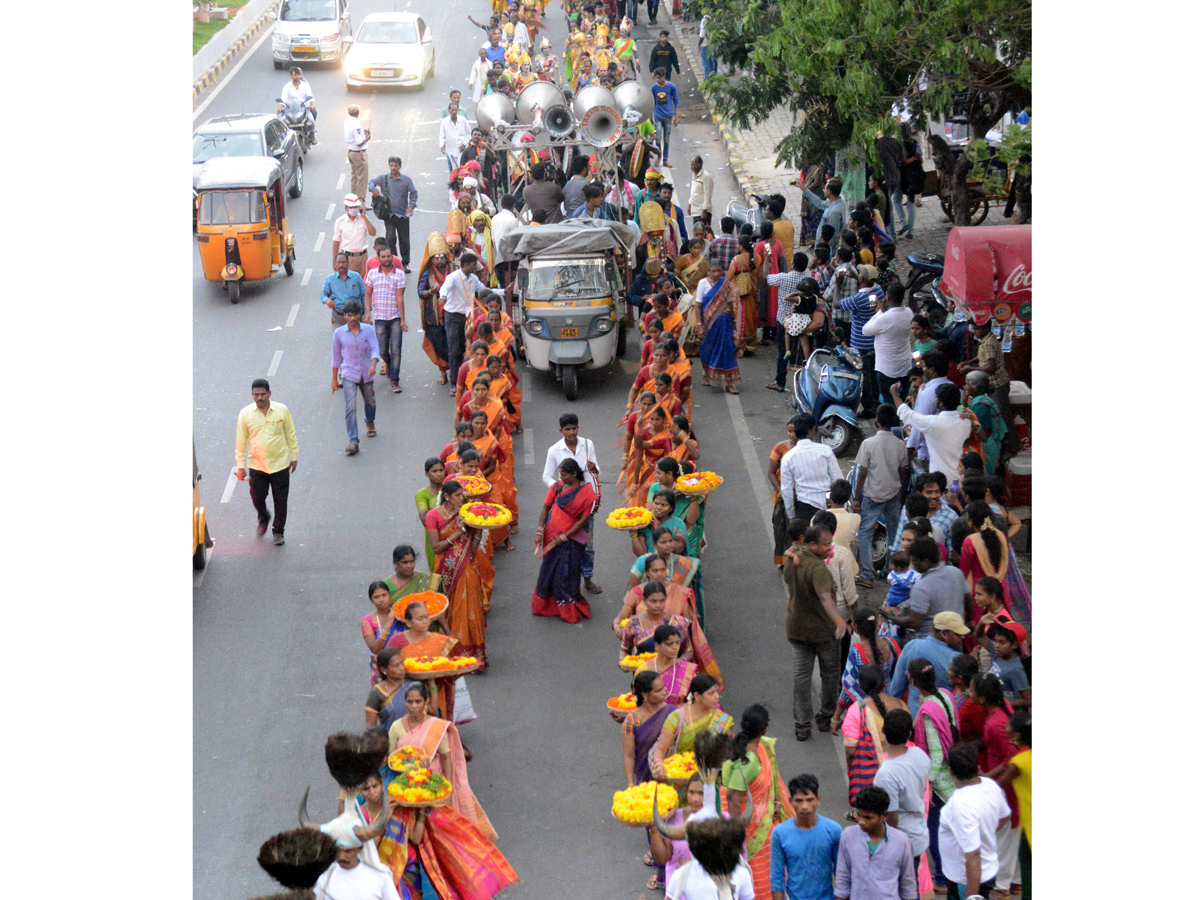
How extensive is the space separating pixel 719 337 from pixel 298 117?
1308 cm

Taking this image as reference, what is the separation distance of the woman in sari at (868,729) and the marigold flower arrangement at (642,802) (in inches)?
53.6

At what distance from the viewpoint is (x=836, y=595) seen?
10.6 meters

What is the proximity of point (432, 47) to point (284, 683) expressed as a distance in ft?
82.6

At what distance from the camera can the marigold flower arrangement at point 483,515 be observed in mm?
11062

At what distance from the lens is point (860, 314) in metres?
15.8

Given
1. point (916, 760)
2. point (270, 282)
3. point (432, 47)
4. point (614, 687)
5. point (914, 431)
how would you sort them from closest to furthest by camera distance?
point (916, 760) → point (614, 687) → point (914, 431) → point (270, 282) → point (432, 47)

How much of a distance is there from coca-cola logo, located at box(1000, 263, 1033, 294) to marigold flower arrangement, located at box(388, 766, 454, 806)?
8170mm

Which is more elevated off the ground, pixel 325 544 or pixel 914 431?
pixel 914 431

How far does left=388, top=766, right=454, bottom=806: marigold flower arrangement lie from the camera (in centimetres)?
805

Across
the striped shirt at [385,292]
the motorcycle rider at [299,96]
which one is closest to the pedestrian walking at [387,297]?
the striped shirt at [385,292]

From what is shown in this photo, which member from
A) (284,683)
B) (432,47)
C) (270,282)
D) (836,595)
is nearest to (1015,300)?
(836,595)

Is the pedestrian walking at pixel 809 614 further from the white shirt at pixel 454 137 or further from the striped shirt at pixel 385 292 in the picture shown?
the white shirt at pixel 454 137

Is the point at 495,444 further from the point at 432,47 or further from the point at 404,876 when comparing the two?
the point at 432,47

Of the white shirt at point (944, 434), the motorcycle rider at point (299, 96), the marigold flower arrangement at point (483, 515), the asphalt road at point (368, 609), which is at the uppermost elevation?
the motorcycle rider at point (299, 96)
